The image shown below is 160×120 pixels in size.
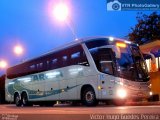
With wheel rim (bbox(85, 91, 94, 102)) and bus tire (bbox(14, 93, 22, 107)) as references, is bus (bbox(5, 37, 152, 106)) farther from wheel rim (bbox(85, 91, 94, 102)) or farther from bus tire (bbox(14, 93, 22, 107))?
bus tire (bbox(14, 93, 22, 107))

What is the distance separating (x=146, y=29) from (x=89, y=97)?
99.2 ft

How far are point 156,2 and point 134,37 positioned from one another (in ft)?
95.1

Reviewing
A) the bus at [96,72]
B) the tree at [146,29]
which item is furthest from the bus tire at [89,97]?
the tree at [146,29]

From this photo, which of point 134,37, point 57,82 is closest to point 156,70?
point 57,82

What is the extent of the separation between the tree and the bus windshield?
93.0 ft

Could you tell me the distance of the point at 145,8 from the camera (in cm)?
2158

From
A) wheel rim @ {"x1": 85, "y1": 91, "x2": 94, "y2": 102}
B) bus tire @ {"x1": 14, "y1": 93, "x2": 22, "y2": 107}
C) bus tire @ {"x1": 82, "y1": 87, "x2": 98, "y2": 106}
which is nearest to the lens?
bus tire @ {"x1": 82, "y1": 87, "x2": 98, "y2": 106}

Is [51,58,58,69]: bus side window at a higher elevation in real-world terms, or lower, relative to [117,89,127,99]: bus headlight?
higher

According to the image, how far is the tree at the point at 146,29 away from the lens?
5076cm

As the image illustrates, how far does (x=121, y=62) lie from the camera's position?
840 inches

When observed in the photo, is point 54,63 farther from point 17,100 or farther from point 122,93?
point 17,100

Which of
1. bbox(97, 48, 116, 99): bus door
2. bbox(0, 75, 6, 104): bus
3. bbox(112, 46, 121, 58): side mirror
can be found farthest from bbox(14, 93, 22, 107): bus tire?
bbox(0, 75, 6, 104): bus

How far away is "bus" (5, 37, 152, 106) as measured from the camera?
69.8 feet

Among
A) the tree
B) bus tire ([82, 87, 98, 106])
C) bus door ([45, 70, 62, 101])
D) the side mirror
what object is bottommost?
bus tire ([82, 87, 98, 106])
